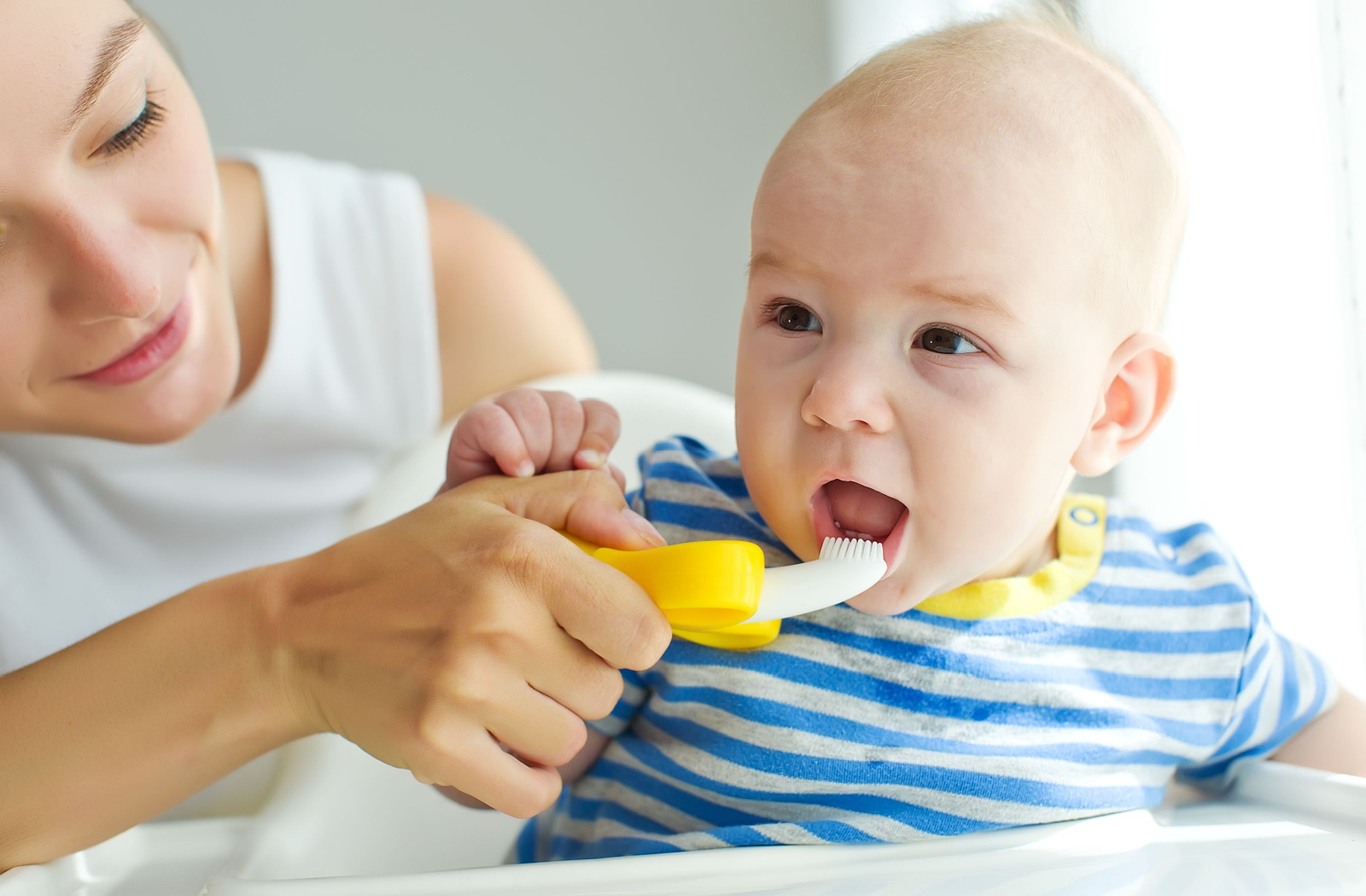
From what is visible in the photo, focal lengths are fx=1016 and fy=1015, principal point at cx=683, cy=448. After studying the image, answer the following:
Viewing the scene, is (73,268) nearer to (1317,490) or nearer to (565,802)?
(565,802)

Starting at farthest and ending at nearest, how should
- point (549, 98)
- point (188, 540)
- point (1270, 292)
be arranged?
point (549, 98), point (188, 540), point (1270, 292)

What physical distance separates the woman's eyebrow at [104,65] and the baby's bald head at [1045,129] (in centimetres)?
40

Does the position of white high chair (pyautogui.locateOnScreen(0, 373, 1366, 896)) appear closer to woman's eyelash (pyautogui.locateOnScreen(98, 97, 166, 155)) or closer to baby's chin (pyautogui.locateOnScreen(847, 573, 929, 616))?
baby's chin (pyautogui.locateOnScreen(847, 573, 929, 616))

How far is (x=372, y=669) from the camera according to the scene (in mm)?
514

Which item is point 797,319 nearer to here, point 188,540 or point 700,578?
point 700,578

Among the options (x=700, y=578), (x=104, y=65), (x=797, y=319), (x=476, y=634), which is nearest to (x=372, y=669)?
(x=476, y=634)

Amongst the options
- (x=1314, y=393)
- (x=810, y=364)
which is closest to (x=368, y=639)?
Result: (x=810, y=364)

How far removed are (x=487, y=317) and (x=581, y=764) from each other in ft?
1.75

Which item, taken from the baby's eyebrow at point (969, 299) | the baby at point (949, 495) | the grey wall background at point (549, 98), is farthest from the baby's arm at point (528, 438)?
the grey wall background at point (549, 98)

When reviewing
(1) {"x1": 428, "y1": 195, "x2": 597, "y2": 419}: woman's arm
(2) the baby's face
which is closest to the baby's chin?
(2) the baby's face

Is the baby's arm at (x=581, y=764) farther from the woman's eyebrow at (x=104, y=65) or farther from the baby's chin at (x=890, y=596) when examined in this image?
the woman's eyebrow at (x=104, y=65)

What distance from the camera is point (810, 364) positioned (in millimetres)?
530

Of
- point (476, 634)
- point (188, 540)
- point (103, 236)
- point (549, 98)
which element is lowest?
point (188, 540)

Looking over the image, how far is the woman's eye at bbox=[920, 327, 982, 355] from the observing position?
0.52 meters
